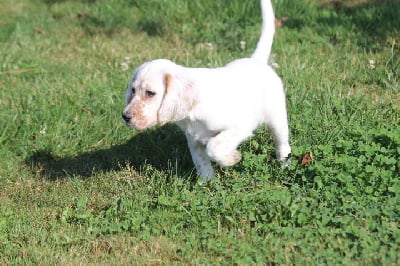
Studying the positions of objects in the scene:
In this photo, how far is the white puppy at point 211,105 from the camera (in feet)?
14.1

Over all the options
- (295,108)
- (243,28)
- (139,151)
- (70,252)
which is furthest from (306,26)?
(70,252)

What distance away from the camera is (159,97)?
14.1 feet

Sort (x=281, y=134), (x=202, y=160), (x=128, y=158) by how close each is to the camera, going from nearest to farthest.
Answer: (x=202, y=160)
(x=281, y=134)
(x=128, y=158)

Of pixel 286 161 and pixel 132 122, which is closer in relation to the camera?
pixel 132 122

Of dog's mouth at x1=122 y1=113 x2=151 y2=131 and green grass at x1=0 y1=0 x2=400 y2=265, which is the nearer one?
green grass at x1=0 y1=0 x2=400 y2=265

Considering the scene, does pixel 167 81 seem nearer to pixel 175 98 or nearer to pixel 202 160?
pixel 175 98

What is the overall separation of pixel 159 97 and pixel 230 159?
24.1 inches

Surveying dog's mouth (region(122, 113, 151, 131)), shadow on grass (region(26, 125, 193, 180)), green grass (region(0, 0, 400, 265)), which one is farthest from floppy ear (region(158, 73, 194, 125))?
shadow on grass (region(26, 125, 193, 180))

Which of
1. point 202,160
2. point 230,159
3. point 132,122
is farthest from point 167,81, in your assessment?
point 202,160

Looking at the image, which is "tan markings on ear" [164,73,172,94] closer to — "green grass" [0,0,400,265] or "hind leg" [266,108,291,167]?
"green grass" [0,0,400,265]

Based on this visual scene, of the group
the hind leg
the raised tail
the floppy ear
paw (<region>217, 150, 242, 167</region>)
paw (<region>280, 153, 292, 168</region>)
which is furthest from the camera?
the raised tail

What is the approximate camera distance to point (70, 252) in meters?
4.20

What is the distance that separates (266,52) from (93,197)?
1.63m

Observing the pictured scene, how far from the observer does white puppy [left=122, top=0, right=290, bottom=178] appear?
4.30m
